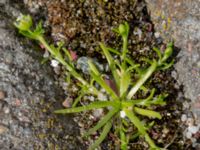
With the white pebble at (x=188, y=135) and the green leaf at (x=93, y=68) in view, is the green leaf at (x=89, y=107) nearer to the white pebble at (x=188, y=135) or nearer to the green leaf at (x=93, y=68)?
the green leaf at (x=93, y=68)

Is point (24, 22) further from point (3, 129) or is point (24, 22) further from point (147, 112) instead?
point (147, 112)

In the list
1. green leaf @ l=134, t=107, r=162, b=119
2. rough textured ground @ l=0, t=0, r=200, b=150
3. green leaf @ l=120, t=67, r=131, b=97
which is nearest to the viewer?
rough textured ground @ l=0, t=0, r=200, b=150

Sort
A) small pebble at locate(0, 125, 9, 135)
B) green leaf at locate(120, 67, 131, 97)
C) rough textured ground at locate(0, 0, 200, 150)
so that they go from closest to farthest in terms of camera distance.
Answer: small pebble at locate(0, 125, 9, 135) → rough textured ground at locate(0, 0, 200, 150) → green leaf at locate(120, 67, 131, 97)

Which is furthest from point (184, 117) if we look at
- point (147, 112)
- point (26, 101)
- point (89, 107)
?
point (26, 101)

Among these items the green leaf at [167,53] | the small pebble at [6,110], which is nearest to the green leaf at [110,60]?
the green leaf at [167,53]

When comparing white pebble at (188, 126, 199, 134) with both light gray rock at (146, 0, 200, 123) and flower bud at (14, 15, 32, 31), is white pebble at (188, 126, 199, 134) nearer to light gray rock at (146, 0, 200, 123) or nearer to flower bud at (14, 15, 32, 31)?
light gray rock at (146, 0, 200, 123)

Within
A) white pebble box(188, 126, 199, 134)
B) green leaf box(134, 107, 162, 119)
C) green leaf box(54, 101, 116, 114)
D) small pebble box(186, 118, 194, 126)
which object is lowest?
white pebble box(188, 126, 199, 134)

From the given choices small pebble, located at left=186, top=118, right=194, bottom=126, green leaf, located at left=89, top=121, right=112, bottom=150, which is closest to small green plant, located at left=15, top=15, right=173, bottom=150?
green leaf, located at left=89, top=121, right=112, bottom=150

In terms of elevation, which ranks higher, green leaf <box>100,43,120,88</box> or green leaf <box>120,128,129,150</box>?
green leaf <box>100,43,120,88</box>
